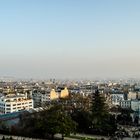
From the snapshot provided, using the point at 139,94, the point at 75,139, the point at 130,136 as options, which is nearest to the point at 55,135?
the point at 75,139

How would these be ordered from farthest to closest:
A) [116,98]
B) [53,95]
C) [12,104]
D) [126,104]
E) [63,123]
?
[116,98], [53,95], [126,104], [12,104], [63,123]

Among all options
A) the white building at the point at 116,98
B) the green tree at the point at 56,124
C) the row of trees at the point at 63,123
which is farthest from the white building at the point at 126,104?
the green tree at the point at 56,124

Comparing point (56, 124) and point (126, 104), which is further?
point (126, 104)

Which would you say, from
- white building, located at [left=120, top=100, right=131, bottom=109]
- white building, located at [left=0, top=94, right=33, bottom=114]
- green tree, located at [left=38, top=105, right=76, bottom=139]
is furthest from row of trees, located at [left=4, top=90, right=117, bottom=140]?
white building, located at [left=120, top=100, right=131, bottom=109]

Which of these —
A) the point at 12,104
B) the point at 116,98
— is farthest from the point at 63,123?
the point at 116,98

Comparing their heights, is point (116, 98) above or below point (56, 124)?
below

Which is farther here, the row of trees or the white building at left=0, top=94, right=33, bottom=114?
the white building at left=0, top=94, right=33, bottom=114

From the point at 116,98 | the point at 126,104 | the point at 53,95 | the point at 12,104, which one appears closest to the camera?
the point at 12,104

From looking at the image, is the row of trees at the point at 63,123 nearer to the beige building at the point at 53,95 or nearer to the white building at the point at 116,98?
the beige building at the point at 53,95

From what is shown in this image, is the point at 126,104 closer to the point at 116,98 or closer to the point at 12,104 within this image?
the point at 116,98

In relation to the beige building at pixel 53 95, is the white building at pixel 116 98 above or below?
below

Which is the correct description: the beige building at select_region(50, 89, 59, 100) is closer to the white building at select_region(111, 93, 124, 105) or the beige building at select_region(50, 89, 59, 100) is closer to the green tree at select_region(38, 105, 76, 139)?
the white building at select_region(111, 93, 124, 105)

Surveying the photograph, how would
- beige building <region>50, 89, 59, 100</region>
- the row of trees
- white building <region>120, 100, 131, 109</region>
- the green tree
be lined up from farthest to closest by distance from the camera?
beige building <region>50, 89, 59, 100</region>
white building <region>120, 100, 131, 109</region>
the row of trees
the green tree
